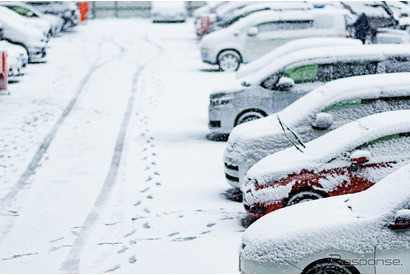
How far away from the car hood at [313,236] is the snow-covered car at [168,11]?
29886 millimetres

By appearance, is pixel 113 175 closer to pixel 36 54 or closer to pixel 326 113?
pixel 326 113

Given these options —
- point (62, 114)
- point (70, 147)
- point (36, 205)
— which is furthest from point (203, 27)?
point (36, 205)

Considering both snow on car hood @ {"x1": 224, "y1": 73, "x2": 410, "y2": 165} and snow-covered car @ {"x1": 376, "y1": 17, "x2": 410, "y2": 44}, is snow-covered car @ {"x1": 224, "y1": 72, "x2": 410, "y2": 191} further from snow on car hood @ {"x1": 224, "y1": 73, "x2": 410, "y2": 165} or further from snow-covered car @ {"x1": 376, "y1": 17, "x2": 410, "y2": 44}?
snow-covered car @ {"x1": 376, "y1": 17, "x2": 410, "y2": 44}

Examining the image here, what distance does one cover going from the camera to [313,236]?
21.1ft

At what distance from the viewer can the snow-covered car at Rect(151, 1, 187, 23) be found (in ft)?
118

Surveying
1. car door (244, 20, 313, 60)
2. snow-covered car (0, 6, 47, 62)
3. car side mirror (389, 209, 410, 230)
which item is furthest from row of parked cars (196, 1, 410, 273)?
snow-covered car (0, 6, 47, 62)

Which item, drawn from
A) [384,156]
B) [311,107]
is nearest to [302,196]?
[384,156]

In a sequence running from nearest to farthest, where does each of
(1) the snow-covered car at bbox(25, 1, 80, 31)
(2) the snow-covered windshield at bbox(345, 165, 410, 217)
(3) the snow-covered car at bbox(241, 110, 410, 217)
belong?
(2) the snow-covered windshield at bbox(345, 165, 410, 217) < (3) the snow-covered car at bbox(241, 110, 410, 217) < (1) the snow-covered car at bbox(25, 1, 80, 31)

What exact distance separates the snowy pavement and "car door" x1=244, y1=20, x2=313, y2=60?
3.93ft

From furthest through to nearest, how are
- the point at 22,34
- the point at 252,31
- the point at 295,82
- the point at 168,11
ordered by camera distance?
1. the point at 168,11
2. the point at 22,34
3. the point at 252,31
4. the point at 295,82

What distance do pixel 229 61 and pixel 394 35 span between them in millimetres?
4881

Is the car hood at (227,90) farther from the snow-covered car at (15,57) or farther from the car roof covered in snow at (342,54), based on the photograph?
the snow-covered car at (15,57)

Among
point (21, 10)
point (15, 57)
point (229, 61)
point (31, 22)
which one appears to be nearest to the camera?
point (15, 57)

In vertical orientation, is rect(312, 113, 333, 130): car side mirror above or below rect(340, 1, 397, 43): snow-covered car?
below
